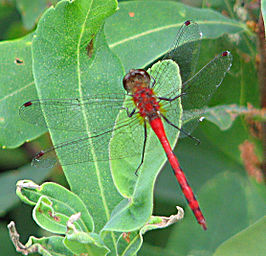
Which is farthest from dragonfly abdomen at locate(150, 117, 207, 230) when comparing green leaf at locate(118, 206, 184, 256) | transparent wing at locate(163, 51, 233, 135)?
green leaf at locate(118, 206, 184, 256)

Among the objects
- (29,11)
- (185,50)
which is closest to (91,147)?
(185,50)

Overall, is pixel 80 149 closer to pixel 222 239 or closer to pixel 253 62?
pixel 222 239

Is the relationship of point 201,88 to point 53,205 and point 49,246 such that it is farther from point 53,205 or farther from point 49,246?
point 49,246

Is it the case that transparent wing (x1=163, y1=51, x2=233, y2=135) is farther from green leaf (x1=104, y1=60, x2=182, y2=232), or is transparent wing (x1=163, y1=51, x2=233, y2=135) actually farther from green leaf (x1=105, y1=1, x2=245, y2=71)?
green leaf (x1=105, y1=1, x2=245, y2=71)

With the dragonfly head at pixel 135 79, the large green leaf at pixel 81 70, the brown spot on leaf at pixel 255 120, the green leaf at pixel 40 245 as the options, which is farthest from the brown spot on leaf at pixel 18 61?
the brown spot on leaf at pixel 255 120

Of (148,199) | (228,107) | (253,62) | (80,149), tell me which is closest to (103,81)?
(80,149)

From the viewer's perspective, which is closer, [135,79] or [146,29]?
[135,79]

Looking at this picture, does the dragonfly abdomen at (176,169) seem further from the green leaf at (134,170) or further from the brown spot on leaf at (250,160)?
the brown spot on leaf at (250,160)
